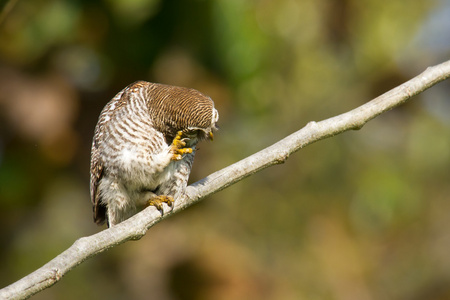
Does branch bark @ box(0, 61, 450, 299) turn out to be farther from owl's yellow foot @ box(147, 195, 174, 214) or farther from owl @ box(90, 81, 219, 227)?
owl @ box(90, 81, 219, 227)

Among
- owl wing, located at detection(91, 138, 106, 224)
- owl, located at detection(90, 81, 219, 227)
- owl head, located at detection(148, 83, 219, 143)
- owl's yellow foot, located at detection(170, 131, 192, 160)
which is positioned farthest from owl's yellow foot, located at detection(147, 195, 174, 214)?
owl wing, located at detection(91, 138, 106, 224)

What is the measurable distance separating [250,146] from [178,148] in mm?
4370

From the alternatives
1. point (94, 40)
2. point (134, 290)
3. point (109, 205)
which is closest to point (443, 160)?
point (134, 290)

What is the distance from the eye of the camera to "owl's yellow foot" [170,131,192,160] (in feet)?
14.7

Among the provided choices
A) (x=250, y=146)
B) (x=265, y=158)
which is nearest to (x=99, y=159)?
(x=265, y=158)

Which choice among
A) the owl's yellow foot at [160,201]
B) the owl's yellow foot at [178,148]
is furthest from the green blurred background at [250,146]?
the owl's yellow foot at [160,201]

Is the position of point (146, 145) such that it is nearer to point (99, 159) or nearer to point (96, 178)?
point (99, 159)

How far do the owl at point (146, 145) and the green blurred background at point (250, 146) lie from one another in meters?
1.10

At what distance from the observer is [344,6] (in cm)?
733

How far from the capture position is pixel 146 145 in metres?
4.63

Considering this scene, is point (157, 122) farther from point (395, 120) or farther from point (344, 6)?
point (395, 120)

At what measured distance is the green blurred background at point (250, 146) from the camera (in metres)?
6.20

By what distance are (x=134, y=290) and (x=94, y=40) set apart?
10.3 ft

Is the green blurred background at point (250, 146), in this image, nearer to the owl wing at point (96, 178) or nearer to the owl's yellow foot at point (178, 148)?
the owl wing at point (96, 178)
